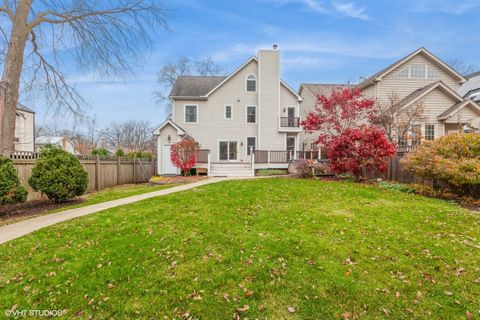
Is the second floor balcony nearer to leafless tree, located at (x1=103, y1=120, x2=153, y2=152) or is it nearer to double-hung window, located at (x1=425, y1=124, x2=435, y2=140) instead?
double-hung window, located at (x1=425, y1=124, x2=435, y2=140)

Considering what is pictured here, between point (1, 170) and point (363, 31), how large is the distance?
1955 cm

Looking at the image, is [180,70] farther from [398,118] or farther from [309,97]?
[398,118]

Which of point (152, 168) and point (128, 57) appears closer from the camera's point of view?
point (128, 57)

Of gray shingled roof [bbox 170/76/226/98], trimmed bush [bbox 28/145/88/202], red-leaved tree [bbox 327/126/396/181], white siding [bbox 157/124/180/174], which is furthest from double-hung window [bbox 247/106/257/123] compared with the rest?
trimmed bush [bbox 28/145/88/202]

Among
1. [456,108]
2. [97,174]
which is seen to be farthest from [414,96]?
[97,174]

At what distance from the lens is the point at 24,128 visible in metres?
24.8

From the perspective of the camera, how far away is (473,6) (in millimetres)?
14312

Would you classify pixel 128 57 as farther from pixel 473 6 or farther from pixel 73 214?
pixel 473 6

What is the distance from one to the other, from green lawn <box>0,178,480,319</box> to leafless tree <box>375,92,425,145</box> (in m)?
10.0

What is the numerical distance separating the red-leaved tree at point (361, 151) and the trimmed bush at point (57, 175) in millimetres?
10144

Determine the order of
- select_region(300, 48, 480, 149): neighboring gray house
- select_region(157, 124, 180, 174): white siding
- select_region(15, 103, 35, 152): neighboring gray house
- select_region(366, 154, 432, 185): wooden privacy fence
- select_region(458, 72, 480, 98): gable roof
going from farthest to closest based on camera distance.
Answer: select_region(15, 103, 35, 152): neighboring gray house → select_region(458, 72, 480, 98): gable roof → select_region(157, 124, 180, 174): white siding → select_region(300, 48, 480, 149): neighboring gray house → select_region(366, 154, 432, 185): wooden privacy fence

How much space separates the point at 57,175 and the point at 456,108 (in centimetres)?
2137

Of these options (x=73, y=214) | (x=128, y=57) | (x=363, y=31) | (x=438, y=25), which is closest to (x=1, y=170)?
(x=73, y=214)

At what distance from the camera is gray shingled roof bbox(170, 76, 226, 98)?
811 inches
